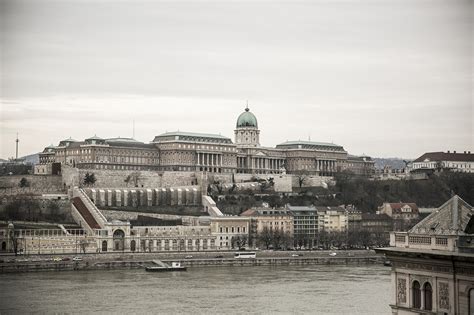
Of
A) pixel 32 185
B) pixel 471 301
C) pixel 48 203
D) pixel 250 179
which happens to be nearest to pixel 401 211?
pixel 250 179

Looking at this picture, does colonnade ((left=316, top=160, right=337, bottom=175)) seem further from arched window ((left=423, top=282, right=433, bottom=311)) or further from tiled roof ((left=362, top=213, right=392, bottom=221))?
arched window ((left=423, top=282, right=433, bottom=311))

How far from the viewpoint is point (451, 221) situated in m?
6.73

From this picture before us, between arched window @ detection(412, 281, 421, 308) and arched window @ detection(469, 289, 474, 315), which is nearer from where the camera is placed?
arched window @ detection(469, 289, 474, 315)

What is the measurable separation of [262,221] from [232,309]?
14899 millimetres

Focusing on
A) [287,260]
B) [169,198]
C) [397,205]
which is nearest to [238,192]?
[169,198]

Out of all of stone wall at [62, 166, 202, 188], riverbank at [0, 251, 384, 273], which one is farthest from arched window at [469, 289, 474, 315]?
stone wall at [62, 166, 202, 188]

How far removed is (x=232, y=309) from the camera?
1389 centimetres

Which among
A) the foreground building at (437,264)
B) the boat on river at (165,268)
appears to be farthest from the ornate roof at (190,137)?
the foreground building at (437,264)

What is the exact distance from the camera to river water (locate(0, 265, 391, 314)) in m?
13.7

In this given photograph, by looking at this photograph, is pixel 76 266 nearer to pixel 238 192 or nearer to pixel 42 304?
pixel 42 304

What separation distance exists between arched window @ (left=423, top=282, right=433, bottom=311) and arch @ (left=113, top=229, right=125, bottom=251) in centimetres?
1959

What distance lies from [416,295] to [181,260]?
17190 mm

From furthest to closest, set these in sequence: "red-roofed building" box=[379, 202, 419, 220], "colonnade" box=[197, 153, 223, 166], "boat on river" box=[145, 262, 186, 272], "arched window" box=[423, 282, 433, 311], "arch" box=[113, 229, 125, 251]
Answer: "colonnade" box=[197, 153, 223, 166], "red-roofed building" box=[379, 202, 419, 220], "arch" box=[113, 229, 125, 251], "boat on river" box=[145, 262, 186, 272], "arched window" box=[423, 282, 433, 311]

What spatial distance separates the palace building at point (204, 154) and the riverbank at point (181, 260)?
29.5 feet
